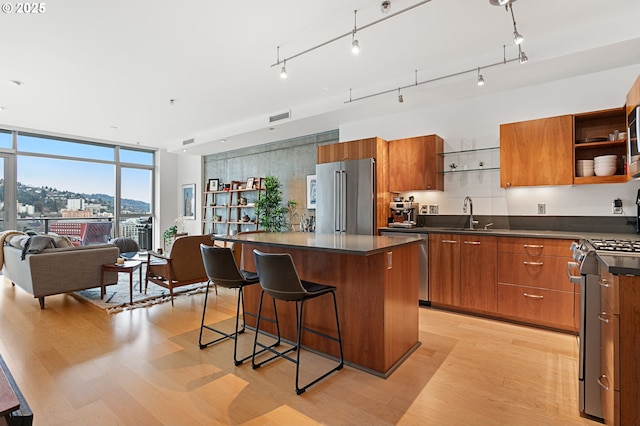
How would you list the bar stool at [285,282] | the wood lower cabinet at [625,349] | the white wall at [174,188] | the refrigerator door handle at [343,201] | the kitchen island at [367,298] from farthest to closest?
the white wall at [174,188] → the refrigerator door handle at [343,201] → the kitchen island at [367,298] → the bar stool at [285,282] → the wood lower cabinet at [625,349]

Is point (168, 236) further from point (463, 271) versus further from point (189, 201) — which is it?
point (463, 271)

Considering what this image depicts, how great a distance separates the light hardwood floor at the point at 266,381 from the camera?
196cm

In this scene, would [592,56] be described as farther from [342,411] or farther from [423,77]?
[342,411]

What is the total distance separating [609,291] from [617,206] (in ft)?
7.66

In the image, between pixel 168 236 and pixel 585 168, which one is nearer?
pixel 585 168

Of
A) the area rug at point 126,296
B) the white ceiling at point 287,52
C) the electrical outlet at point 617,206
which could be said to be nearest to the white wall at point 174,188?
the white ceiling at point 287,52

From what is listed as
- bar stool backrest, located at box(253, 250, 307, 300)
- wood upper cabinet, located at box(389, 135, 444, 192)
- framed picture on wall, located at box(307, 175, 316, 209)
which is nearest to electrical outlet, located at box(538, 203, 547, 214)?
wood upper cabinet, located at box(389, 135, 444, 192)

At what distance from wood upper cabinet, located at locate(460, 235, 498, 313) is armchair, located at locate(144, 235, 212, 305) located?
10.5 ft

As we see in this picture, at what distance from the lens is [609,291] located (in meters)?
1.69

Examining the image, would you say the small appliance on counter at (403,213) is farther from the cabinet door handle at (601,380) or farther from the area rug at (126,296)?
the area rug at (126,296)

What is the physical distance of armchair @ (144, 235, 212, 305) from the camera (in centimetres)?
417

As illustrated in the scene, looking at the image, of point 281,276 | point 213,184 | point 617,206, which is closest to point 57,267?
point 281,276

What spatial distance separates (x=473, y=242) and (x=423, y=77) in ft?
6.81

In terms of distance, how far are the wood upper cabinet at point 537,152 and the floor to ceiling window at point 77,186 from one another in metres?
8.41
